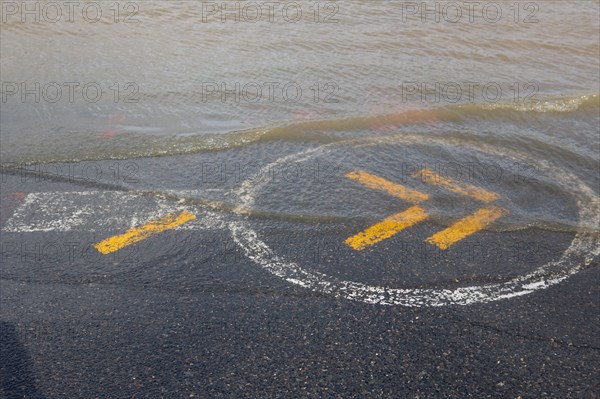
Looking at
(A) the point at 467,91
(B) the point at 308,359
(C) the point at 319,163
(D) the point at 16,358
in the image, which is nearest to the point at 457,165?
(C) the point at 319,163

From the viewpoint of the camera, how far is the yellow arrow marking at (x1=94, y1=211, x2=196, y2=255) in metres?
5.12

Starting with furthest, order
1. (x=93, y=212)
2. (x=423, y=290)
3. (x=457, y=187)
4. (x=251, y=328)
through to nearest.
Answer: (x=457, y=187) < (x=93, y=212) < (x=423, y=290) < (x=251, y=328)

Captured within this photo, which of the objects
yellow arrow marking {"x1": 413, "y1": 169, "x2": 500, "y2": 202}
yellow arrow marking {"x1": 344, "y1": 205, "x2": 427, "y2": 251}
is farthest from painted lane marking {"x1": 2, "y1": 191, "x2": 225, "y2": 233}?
yellow arrow marking {"x1": 413, "y1": 169, "x2": 500, "y2": 202}

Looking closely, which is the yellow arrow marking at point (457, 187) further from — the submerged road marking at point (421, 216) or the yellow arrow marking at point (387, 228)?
the yellow arrow marking at point (387, 228)

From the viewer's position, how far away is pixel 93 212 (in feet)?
18.5

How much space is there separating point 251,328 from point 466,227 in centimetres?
241

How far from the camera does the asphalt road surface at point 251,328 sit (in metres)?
3.71

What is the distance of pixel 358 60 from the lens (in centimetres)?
996

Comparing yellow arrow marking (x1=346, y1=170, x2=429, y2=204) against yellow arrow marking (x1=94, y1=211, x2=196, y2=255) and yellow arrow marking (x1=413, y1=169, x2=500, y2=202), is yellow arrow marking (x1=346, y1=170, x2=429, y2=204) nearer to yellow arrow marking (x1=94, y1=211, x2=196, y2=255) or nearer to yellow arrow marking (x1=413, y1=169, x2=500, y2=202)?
yellow arrow marking (x1=413, y1=169, x2=500, y2=202)

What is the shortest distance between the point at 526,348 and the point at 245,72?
21.7 feet

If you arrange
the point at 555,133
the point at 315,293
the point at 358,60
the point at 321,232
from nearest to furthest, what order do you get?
the point at 315,293, the point at 321,232, the point at 555,133, the point at 358,60

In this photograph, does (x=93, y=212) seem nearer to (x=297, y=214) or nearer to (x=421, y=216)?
(x=297, y=214)

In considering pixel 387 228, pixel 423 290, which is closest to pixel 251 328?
pixel 423 290

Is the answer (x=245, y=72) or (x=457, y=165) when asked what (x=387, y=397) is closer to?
(x=457, y=165)
